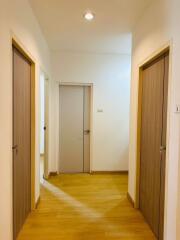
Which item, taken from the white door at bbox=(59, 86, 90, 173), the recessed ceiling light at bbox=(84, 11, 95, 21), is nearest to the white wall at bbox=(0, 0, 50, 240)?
the recessed ceiling light at bbox=(84, 11, 95, 21)

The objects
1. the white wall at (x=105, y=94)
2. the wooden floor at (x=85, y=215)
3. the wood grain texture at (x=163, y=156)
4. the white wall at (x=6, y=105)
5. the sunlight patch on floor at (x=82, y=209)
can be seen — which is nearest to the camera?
the white wall at (x=6, y=105)

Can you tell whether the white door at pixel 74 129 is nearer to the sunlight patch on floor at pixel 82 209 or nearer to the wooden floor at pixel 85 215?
the wooden floor at pixel 85 215

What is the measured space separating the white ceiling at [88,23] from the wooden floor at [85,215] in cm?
268

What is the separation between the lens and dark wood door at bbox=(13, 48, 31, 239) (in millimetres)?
2162

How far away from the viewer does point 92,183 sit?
13.1 ft

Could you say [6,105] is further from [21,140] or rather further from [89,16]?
[89,16]

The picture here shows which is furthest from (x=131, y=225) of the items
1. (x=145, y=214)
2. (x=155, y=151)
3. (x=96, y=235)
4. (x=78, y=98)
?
(x=78, y=98)

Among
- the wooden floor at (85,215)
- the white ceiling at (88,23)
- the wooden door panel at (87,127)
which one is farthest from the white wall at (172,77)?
the wooden door panel at (87,127)

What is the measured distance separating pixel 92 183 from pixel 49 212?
4.33 ft

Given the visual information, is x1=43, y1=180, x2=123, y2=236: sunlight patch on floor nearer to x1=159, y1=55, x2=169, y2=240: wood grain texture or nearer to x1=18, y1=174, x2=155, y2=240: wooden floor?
x1=18, y1=174, x2=155, y2=240: wooden floor

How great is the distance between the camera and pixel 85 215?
9.12 feet

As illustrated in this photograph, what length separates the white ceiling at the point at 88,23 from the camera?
2418 millimetres

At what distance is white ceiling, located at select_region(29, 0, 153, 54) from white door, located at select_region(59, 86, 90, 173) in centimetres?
99

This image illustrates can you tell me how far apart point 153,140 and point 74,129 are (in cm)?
→ 245
